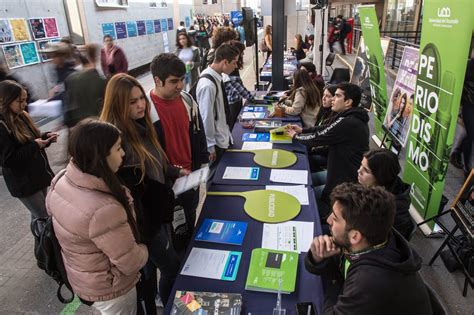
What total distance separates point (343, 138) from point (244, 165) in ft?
2.58

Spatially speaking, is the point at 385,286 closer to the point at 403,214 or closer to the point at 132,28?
the point at 403,214

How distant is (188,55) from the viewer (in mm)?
6484

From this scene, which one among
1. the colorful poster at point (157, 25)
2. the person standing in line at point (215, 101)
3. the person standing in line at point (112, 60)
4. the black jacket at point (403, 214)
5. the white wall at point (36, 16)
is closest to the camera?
the black jacket at point (403, 214)

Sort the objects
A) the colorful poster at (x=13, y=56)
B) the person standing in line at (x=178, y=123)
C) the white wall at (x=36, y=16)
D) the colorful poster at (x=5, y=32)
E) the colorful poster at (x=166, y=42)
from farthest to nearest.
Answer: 1. the colorful poster at (x=166, y=42)
2. the white wall at (x=36, y=16)
3. the colorful poster at (x=13, y=56)
4. the colorful poster at (x=5, y=32)
5. the person standing in line at (x=178, y=123)

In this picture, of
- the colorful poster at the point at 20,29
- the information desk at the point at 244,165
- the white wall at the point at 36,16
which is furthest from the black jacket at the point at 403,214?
the colorful poster at the point at 20,29

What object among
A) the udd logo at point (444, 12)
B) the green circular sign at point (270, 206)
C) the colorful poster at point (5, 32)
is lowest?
the green circular sign at point (270, 206)

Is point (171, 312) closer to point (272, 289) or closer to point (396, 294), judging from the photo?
point (272, 289)

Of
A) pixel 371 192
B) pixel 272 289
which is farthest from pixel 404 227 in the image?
pixel 272 289

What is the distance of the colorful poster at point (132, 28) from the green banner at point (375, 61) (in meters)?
7.56

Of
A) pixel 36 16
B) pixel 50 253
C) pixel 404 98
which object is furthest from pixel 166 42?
pixel 50 253

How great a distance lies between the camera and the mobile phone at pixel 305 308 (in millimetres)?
1279

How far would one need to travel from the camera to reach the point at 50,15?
6789 millimetres

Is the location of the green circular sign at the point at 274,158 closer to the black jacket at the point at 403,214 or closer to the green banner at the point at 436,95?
the black jacket at the point at 403,214

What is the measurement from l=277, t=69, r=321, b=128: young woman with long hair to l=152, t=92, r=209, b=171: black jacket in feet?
4.95
